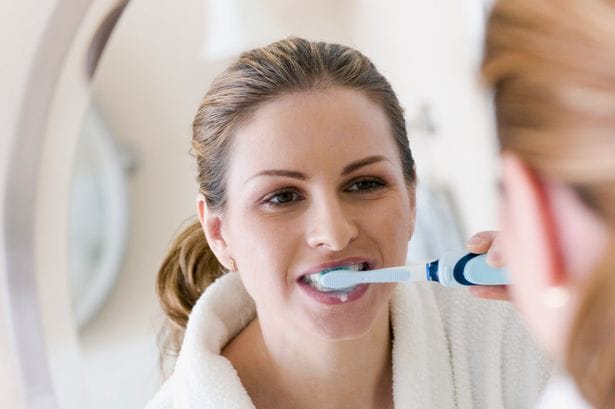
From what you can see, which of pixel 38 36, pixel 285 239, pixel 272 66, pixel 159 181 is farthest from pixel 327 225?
pixel 159 181

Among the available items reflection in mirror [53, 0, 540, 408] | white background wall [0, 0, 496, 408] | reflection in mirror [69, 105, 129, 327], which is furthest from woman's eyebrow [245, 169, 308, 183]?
reflection in mirror [69, 105, 129, 327]

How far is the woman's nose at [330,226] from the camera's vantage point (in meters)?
0.63

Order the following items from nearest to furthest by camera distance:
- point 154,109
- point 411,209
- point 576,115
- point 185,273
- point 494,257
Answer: point 576,115, point 494,257, point 411,209, point 185,273, point 154,109

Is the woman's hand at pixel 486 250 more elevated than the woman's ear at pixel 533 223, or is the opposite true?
the woman's hand at pixel 486 250

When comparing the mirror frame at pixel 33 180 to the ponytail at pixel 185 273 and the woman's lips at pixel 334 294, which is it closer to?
the ponytail at pixel 185 273

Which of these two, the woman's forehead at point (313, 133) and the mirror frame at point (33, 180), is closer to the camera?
the woman's forehead at point (313, 133)

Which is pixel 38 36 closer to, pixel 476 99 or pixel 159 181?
pixel 476 99

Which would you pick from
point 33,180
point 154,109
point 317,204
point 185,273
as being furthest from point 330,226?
point 154,109

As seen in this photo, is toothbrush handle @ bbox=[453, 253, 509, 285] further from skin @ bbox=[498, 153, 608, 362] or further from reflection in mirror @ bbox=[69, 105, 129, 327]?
reflection in mirror @ bbox=[69, 105, 129, 327]

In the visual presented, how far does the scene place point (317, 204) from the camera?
2.14ft

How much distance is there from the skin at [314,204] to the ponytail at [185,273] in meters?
0.13

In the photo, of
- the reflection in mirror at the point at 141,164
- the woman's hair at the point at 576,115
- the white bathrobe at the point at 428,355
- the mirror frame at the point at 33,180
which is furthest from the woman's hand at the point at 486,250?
the reflection in mirror at the point at 141,164

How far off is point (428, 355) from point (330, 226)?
190 mm

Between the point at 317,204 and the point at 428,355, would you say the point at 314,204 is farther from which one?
the point at 428,355
